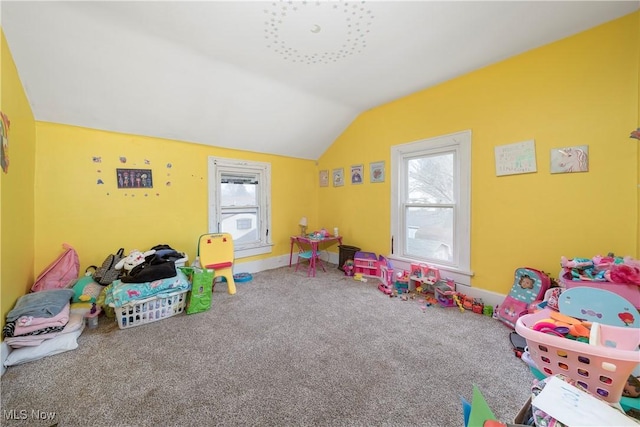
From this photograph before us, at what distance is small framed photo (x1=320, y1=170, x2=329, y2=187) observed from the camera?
4238mm

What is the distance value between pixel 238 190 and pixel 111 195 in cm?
148

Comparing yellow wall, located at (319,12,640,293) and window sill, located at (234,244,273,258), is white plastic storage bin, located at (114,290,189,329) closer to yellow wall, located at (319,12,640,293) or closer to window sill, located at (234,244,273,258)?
window sill, located at (234,244,273,258)

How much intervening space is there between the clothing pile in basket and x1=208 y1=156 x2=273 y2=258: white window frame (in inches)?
63.6

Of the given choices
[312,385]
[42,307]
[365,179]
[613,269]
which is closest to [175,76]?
[42,307]

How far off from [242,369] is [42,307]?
1.59m

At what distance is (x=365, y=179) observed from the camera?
3605 millimetres

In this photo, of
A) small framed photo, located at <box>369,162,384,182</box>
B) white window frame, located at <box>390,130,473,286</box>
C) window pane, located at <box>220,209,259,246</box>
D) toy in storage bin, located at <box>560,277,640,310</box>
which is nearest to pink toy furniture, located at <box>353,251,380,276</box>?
white window frame, located at <box>390,130,473,286</box>

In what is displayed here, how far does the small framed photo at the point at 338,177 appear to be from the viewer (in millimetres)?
3963

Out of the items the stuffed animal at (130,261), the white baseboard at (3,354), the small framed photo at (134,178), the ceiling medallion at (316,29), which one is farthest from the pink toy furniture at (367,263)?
the white baseboard at (3,354)

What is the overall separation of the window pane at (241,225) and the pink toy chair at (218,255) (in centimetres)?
56

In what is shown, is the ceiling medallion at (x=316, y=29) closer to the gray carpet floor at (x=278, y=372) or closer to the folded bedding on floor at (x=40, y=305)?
the gray carpet floor at (x=278, y=372)

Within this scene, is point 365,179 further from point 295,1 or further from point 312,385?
point 312,385

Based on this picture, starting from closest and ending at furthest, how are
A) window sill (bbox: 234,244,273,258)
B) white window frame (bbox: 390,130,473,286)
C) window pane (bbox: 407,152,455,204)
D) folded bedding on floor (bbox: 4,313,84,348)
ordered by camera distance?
folded bedding on floor (bbox: 4,313,84,348), white window frame (bbox: 390,130,473,286), window pane (bbox: 407,152,455,204), window sill (bbox: 234,244,273,258)

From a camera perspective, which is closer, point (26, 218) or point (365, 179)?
point (26, 218)
